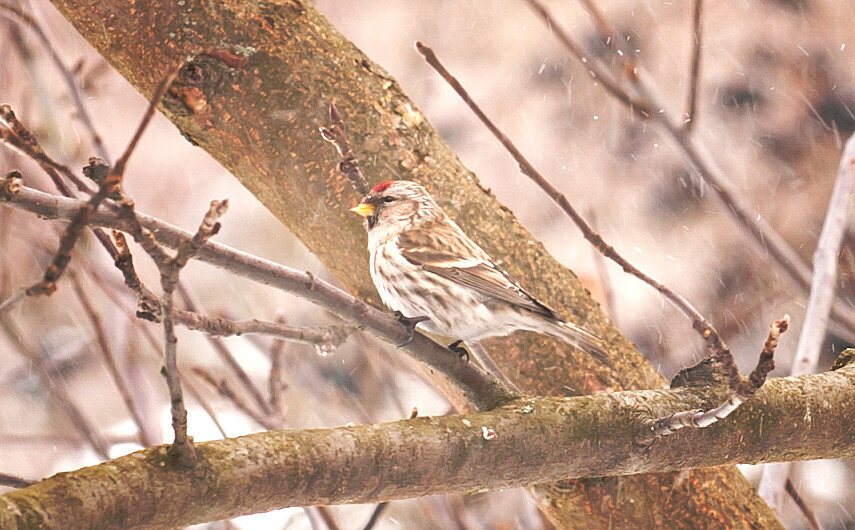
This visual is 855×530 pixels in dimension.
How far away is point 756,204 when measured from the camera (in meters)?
3.34

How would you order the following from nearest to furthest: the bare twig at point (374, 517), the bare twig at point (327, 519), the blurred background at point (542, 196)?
the bare twig at point (374, 517) → the bare twig at point (327, 519) → the blurred background at point (542, 196)

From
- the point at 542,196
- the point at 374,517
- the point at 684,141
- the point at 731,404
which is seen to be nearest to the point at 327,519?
the point at 374,517

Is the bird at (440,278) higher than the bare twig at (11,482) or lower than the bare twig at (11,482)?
higher

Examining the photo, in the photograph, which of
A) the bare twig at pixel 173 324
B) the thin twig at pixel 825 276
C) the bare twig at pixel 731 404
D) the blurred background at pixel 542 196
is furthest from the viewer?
the blurred background at pixel 542 196

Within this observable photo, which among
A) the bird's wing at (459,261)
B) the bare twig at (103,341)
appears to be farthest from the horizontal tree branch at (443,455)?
the bare twig at (103,341)

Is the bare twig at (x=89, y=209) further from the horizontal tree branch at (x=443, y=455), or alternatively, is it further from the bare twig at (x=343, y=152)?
the bare twig at (x=343, y=152)

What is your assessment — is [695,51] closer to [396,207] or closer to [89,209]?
[396,207]

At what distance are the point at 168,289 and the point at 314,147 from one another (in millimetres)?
734

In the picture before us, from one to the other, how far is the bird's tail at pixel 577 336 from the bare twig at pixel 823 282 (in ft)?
1.95

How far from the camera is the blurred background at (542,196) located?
325cm

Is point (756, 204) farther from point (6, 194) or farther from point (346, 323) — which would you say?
point (6, 194)

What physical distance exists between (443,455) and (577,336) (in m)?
0.51

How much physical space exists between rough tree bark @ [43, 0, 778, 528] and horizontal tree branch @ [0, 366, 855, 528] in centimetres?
21

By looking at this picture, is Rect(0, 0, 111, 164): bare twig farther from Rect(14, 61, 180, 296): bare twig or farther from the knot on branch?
Rect(14, 61, 180, 296): bare twig
